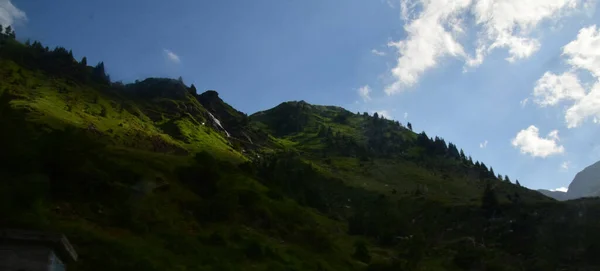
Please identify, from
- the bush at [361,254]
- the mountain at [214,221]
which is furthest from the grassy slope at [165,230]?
the bush at [361,254]

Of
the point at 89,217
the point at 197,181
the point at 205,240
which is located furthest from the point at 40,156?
the point at 197,181

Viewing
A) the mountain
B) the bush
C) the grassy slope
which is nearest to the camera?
the grassy slope

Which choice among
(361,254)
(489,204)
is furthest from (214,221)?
(489,204)

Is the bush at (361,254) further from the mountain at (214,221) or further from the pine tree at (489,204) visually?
the pine tree at (489,204)

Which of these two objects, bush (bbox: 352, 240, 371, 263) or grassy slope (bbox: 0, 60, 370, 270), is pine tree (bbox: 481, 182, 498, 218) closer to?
grassy slope (bbox: 0, 60, 370, 270)

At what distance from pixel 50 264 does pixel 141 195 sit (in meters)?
39.3

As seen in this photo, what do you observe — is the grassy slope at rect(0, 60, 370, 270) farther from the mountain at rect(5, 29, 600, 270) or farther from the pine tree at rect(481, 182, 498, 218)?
the pine tree at rect(481, 182, 498, 218)

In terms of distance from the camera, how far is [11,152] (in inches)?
1561

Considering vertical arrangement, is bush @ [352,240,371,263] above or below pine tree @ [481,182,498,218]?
below

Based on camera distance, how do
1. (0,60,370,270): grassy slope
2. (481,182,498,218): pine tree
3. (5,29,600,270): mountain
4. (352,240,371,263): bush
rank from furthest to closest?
(481,182,498,218): pine tree < (352,240,371,263): bush < (5,29,600,270): mountain < (0,60,370,270): grassy slope

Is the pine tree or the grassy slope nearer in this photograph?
the grassy slope

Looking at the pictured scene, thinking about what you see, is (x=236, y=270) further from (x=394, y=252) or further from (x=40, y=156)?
(x=394, y=252)

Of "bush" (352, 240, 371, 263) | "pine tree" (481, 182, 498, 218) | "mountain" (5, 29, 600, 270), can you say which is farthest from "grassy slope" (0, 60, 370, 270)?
"pine tree" (481, 182, 498, 218)

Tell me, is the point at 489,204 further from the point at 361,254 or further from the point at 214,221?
the point at 214,221
